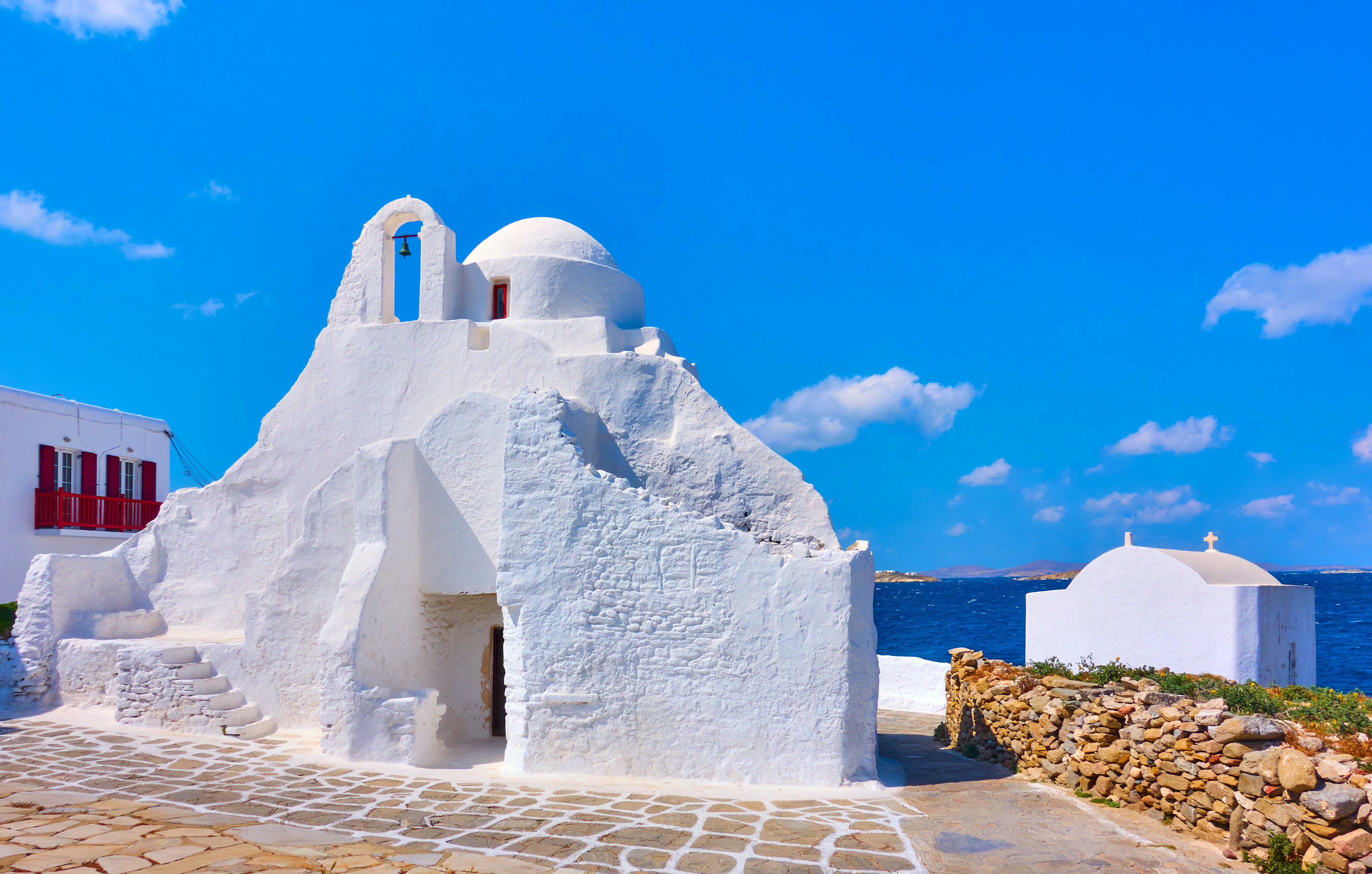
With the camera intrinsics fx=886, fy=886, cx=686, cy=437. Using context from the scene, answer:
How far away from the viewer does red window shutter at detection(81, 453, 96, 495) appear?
1980 cm

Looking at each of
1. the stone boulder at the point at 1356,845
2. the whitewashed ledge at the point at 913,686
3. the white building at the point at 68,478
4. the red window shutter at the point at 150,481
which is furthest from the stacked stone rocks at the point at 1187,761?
the red window shutter at the point at 150,481

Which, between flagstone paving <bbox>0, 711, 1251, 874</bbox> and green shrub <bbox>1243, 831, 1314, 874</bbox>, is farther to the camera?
flagstone paving <bbox>0, 711, 1251, 874</bbox>

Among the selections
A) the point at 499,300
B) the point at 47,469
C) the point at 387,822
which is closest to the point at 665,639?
the point at 387,822

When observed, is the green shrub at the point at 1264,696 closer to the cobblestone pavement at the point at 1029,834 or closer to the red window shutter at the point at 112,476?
the cobblestone pavement at the point at 1029,834

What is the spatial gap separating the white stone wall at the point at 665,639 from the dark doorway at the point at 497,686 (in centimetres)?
219

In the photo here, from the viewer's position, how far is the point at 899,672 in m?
16.7

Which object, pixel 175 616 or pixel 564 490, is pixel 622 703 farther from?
pixel 175 616

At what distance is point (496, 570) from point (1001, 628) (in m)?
53.9

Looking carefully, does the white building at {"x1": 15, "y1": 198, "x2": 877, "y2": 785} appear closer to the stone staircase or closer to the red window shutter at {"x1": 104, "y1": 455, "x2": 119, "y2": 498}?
the stone staircase

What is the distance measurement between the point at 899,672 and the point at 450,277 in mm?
10750

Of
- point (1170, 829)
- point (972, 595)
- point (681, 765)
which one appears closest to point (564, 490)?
point (681, 765)

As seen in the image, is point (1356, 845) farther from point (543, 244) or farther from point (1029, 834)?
point (543, 244)

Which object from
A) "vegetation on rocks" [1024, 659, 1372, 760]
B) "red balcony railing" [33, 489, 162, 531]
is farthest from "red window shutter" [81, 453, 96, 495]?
"vegetation on rocks" [1024, 659, 1372, 760]

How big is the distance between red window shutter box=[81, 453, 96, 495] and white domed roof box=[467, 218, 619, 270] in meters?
11.6
